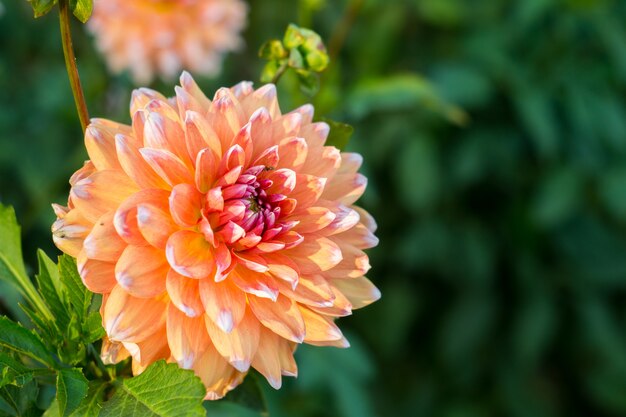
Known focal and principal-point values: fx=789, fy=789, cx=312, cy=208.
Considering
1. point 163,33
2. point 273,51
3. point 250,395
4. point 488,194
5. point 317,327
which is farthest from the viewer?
point 488,194

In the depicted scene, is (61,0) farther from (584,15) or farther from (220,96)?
(584,15)

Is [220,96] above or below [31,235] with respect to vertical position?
above

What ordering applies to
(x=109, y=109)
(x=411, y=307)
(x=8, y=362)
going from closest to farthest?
(x=8, y=362), (x=109, y=109), (x=411, y=307)

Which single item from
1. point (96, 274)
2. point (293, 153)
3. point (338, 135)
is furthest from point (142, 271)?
point (338, 135)

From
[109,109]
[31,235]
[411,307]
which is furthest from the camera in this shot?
[411,307]

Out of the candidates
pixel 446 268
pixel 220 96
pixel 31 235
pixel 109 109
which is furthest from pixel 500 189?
pixel 220 96

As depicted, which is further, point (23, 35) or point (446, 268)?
point (446, 268)

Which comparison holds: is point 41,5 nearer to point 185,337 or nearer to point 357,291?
point 185,337

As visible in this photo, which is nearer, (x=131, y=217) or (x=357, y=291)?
(x=131, y=217)

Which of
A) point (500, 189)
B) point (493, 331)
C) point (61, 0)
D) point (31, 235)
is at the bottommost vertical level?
point (493, 331)
